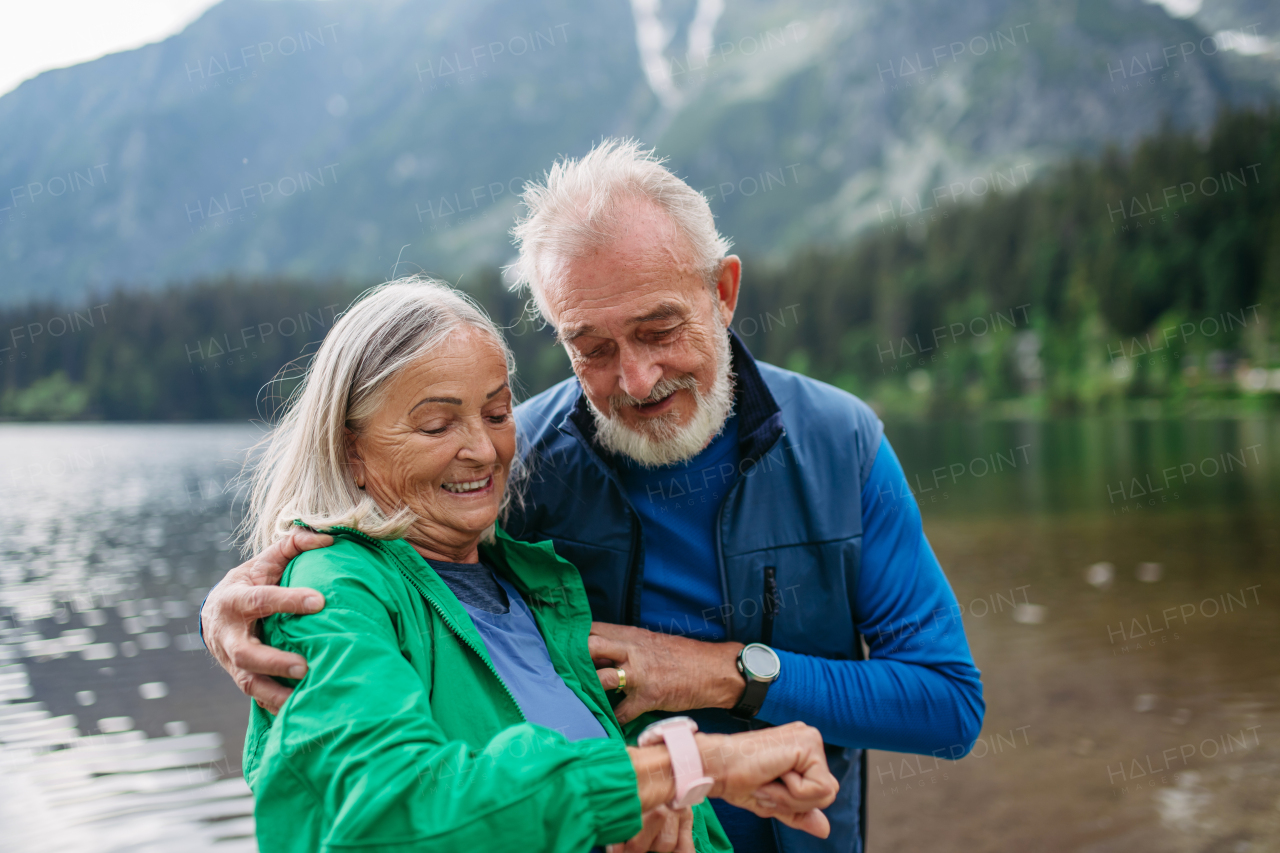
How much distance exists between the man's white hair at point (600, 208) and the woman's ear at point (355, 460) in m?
0.87

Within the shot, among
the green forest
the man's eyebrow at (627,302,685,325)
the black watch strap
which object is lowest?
the green forest

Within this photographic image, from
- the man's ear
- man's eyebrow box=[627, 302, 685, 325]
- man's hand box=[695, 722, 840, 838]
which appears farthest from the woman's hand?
the man's ear

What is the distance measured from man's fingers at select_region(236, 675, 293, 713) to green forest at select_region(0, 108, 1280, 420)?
54944 mm

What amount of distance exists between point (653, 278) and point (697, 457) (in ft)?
2.19

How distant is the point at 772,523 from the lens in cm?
284

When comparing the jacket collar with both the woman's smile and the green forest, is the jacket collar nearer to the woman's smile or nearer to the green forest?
the woman's smile

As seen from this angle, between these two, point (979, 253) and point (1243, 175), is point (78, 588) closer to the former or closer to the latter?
point (1243, 175)

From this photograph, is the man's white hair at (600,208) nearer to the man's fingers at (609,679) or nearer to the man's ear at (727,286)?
the man's ear at (727,286)

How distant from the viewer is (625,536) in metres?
2.93

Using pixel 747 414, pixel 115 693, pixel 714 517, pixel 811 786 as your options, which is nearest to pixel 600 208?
pixel 747 414

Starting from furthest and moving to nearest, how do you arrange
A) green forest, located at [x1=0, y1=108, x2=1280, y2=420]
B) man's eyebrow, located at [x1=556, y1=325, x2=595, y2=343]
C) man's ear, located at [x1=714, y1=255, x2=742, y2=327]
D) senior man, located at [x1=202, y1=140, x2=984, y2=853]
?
green forest, located at [x1=0, y1=108, x2=1280, y2=420], man's ear, located at [x1=714, y1=255, x2=742, y2=327], man's eyebrow, located at [x1=556, y1=325, x2=595, y2=343], senior man, located at [x1=202, y1=140, x2=984, y2=853]

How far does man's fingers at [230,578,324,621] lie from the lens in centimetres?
187

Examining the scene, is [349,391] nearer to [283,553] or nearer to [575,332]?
[283,553]

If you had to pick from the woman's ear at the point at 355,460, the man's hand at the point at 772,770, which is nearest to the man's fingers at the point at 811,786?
the man's hand at the point at 772,770
